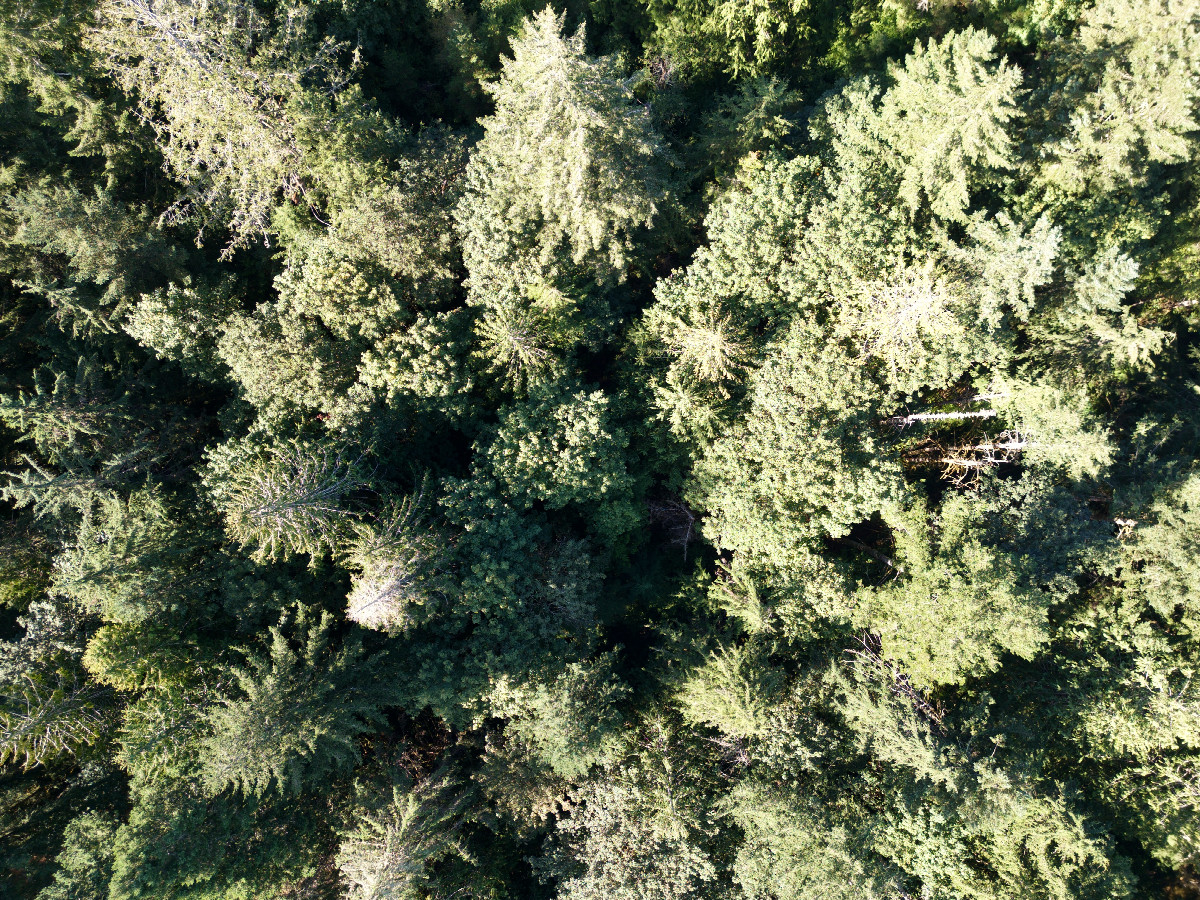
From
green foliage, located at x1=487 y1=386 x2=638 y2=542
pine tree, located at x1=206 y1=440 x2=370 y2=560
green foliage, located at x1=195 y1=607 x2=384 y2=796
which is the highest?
pine tree, located at x1=206 y1=440 x2=370 y2=560

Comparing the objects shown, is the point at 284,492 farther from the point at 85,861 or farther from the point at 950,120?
the point at 950,120

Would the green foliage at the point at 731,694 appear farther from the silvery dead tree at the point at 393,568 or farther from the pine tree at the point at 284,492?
the pine tree at the point at 284,492

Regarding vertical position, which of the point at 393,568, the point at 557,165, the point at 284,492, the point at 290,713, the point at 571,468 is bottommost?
the point at 290,713

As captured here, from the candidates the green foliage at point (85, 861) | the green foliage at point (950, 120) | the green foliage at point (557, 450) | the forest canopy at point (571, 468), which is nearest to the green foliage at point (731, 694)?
the forest canopy at point (571, 468)

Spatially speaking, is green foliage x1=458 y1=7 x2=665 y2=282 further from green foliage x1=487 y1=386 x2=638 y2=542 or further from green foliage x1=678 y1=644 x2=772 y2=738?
green foliage x1=678 y1=644 x2=772 y2=738

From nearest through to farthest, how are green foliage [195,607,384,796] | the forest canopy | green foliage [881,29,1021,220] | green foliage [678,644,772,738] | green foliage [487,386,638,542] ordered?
green foliage [195,607,384,796], green foliage [881,29,1021,220], the forest canopy, green foliage [678,644,772,738], green foliage [487,386,638,542]

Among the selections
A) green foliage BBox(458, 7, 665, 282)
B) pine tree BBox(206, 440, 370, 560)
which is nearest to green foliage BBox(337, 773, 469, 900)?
pine tree BBox(206, 440, 370, 560)

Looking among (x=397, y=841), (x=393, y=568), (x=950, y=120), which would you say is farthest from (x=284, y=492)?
(x=950, y=120)

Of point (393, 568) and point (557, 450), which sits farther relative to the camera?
point (557, 450)

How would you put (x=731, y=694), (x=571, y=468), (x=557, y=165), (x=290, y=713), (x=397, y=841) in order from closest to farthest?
(x=290, y=713)
(x=397, y=841)
(x=557, y=165)
(x=731, y=694)
(x=571, y=468)
